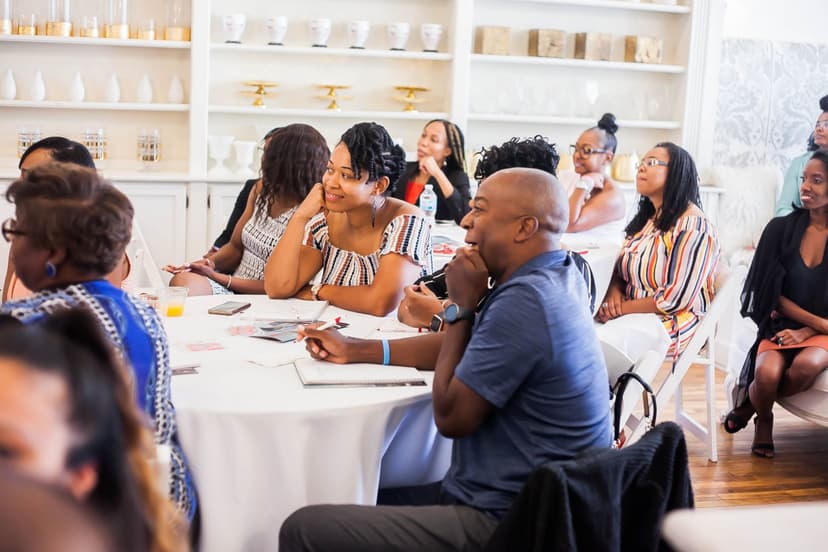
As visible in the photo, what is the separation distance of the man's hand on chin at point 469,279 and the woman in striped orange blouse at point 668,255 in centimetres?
195

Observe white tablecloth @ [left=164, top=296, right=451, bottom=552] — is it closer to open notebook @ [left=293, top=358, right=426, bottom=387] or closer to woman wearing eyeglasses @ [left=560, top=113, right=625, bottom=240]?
open notebook @ [left=293, top=358, right=426, bottom=387]

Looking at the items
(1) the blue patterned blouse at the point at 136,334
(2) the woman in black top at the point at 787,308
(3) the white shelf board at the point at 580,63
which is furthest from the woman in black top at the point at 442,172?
(1) the blue patterned blouse at the point at 136,334

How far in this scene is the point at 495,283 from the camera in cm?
220

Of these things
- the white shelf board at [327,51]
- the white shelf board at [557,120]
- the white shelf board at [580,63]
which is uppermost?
the white shelf board at [580,63]

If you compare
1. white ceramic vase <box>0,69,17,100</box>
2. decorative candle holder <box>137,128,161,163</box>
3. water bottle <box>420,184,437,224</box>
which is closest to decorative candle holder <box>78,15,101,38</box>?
white ceramic vase <box>0,69,17,100</box>

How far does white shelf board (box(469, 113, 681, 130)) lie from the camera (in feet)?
21.1

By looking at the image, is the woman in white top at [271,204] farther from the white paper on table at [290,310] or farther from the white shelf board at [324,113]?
the white shelf board at [324,113]

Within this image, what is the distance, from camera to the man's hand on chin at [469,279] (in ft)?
6.93

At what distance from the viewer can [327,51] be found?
604 centimetres

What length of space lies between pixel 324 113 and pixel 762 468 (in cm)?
334

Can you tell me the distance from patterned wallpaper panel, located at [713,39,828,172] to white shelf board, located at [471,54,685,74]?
432 millimetres

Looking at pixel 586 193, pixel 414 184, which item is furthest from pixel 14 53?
pixel 586 193

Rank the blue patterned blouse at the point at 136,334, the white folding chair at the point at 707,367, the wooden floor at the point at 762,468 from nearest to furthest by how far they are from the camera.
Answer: the blue patterned blouse at the point at 136,334 < the white folding chair at the point at 707,367 < the wooden floor at the point at 762,468

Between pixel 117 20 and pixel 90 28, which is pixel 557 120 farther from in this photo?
pixel 90 28
